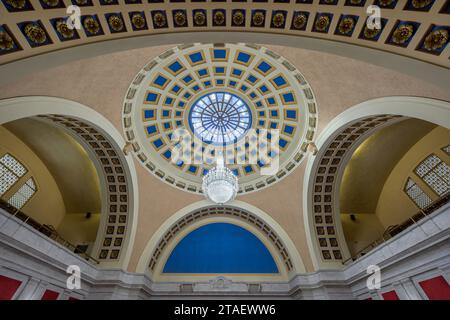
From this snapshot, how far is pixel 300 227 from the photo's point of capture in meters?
14.3

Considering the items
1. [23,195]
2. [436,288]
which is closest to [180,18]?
[436,288]

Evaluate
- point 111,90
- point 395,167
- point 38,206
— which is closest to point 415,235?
point 395,167

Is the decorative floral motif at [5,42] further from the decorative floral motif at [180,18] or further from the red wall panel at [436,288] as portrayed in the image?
the red wall panel at [436,288]

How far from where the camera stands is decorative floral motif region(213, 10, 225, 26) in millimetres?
5352

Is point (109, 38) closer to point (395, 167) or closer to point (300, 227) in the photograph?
point (300, 227)

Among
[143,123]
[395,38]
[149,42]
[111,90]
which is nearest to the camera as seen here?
[395,38]

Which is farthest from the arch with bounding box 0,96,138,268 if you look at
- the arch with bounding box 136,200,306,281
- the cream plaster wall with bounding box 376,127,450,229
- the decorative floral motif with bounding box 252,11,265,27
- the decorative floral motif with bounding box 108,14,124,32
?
the cream plaster wall with bounding box 376,127,450,229

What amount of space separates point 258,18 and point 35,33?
188 inches

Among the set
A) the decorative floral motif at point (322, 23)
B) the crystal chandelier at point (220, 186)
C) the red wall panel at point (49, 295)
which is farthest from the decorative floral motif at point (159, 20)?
the red wall panel at point (49, 295)

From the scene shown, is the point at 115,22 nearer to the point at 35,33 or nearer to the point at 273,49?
the point at 35,33

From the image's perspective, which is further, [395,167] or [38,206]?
[395,167]

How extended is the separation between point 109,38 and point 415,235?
11365mm

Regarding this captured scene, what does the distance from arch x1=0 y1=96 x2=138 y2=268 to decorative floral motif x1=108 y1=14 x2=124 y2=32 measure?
5.84 metres

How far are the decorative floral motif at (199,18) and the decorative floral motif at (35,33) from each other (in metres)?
3.22
